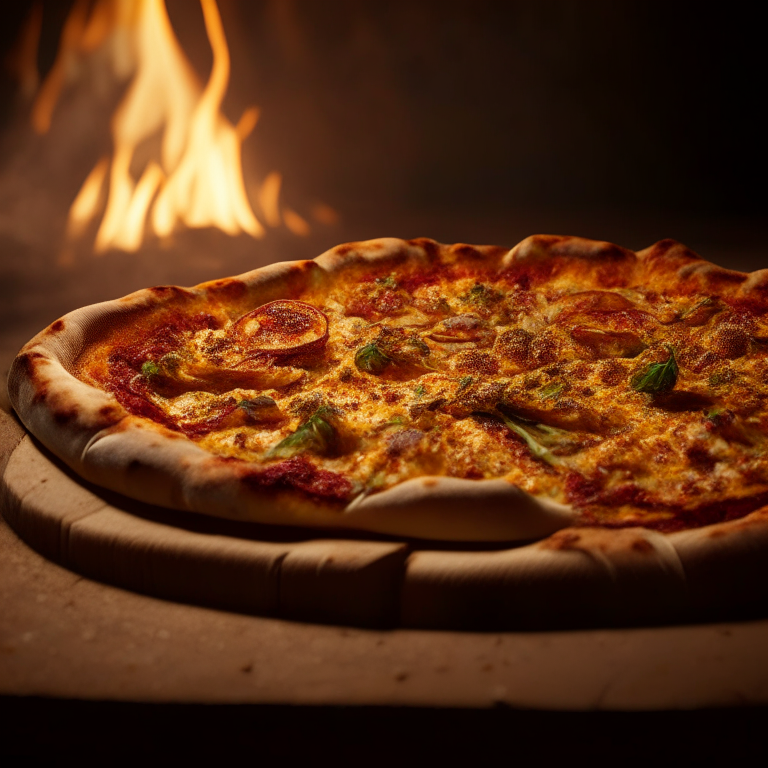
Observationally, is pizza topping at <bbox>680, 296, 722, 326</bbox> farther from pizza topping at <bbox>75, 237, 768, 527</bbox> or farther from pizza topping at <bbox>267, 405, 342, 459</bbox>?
pizza topping at <bbox>267, 405, 342, 459</bbox>

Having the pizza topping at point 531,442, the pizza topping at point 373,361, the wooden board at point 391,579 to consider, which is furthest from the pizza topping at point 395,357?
the wooden board at point 391,579

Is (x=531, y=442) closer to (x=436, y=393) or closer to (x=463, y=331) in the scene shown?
(x=436, y=393)

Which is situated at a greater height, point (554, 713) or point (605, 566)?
point (605, 566)

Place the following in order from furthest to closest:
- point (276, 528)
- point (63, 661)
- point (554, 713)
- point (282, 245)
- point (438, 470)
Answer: point (282, 245) < point (438, 470) < point (276, 528) < point (63, 661) < point (554, 713)

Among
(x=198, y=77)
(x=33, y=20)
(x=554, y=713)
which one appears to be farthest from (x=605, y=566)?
(x=33, y=20)

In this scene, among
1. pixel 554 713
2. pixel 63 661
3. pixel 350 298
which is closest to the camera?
pixel 554 713

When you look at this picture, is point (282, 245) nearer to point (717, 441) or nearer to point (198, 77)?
point (198, 77)

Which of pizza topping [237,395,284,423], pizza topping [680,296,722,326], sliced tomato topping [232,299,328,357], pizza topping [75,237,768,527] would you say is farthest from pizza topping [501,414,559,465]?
pizza topping [680,296,722,326]
